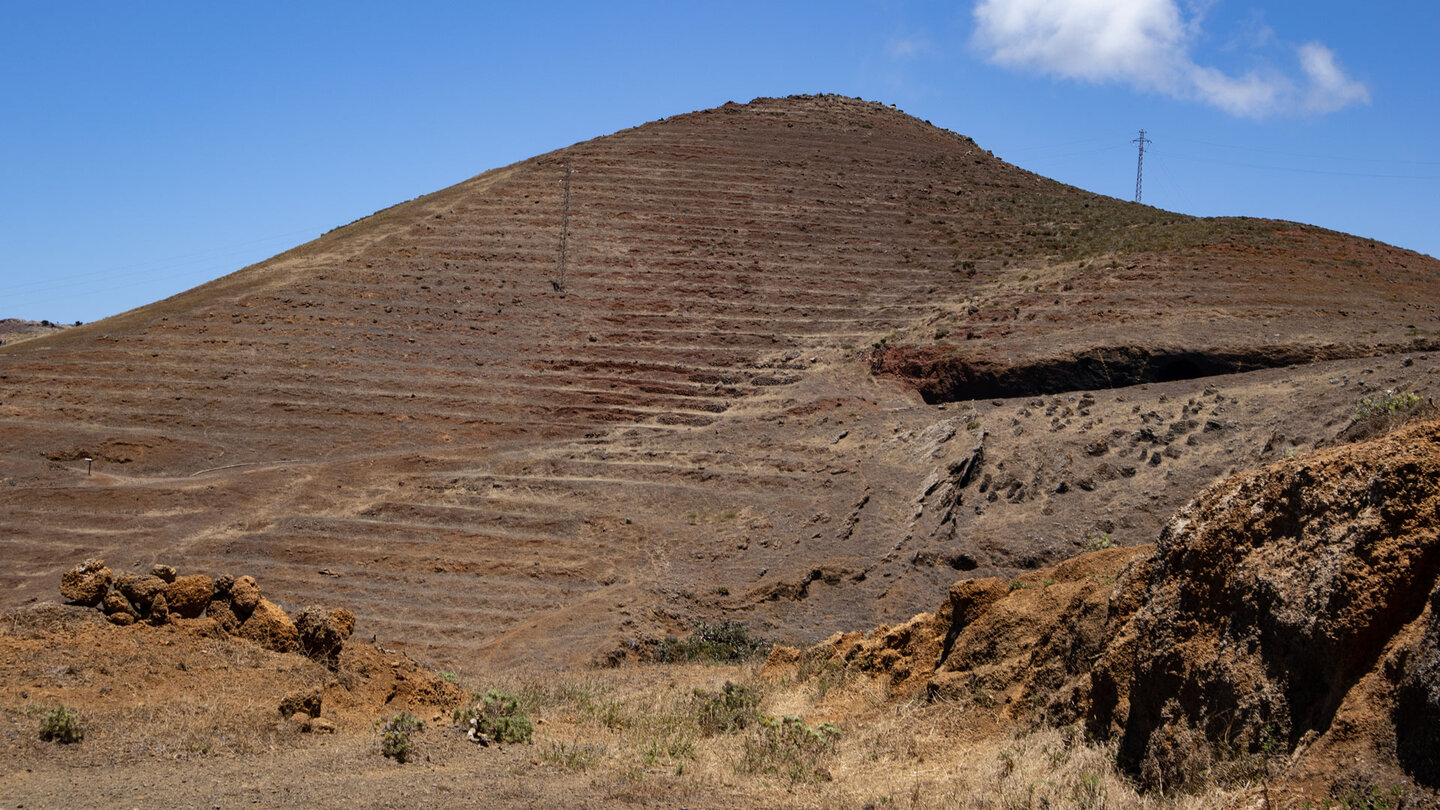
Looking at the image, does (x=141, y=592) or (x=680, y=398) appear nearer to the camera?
(x=141, y=592)

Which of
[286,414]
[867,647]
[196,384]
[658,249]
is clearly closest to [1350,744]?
[867,647]

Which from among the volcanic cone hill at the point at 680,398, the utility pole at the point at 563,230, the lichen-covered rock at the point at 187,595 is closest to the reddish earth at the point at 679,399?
the volcanic cone hill at the point at 680,398

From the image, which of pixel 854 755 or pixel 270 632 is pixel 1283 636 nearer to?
pixel 854 755

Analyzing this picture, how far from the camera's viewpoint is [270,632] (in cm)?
944

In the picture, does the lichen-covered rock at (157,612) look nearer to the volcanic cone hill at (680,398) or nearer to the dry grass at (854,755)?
the dry grass at (854,755)

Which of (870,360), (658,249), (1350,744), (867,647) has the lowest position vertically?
(867,647)

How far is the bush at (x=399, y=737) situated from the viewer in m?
7.25

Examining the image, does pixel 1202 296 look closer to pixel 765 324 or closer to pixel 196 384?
pixel 765 324

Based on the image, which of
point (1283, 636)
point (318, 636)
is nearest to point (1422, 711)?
point (1283, 636)

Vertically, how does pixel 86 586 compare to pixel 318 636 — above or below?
above

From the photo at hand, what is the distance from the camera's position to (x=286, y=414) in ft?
89.3

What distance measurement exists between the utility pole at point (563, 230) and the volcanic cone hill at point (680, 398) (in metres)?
0.33

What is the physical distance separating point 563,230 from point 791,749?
28995 millimetres

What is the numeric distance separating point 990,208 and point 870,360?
14392mm
